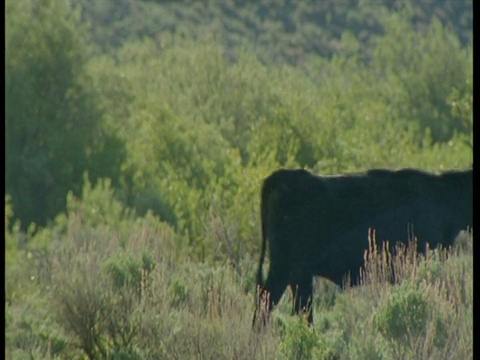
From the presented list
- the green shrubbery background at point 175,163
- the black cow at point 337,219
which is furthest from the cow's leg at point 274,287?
the green shrubbery background at point 175,163

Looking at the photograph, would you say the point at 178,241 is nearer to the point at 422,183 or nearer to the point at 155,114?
the point at 422,183

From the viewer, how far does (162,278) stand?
7.87 m

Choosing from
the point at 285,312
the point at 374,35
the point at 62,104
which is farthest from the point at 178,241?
the point at 374,35

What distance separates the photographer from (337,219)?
7922mm

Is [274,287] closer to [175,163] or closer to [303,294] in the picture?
[303,294]

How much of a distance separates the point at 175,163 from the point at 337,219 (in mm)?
10402

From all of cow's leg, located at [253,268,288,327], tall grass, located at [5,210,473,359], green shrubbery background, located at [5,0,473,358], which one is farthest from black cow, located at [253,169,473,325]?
green shrubbery background, located at [5,0,473,358]

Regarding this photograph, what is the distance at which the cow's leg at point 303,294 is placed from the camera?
7.50 m

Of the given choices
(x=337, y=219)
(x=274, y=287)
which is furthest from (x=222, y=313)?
(x=337, y=219)

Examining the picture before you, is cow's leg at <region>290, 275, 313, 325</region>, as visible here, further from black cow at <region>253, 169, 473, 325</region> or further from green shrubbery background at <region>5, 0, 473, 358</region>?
green shrubbery background at <region>5, 0, 473, 358</region>

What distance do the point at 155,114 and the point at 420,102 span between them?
1022 cm

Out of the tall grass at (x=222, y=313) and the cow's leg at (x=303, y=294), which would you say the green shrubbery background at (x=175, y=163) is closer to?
the tall grass at (x=222, y=313)

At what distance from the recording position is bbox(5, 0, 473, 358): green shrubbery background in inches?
287

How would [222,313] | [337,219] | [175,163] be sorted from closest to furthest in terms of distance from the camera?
1. [222,313]
2. [337,219]
3. [175,163]
